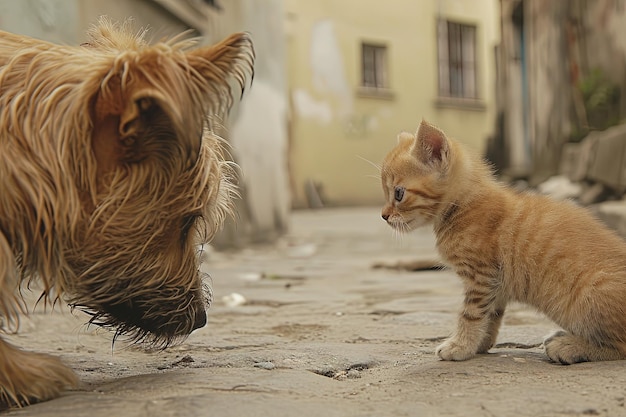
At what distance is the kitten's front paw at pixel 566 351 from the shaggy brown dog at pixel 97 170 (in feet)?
4.26

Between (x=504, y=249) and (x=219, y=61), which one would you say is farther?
(x=504, y=249)

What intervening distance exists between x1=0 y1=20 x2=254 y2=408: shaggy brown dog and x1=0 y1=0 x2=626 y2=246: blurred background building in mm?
1125

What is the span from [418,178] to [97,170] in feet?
4.67

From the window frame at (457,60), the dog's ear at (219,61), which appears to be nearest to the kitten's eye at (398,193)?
the dog's ear at (219,61)

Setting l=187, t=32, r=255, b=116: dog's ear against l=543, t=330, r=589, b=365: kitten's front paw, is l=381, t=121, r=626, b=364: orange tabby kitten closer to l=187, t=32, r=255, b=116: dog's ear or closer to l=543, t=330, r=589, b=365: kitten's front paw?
l=543, t=330, r=589, b=365: kitten's front paw

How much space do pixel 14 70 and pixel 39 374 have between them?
95 cm

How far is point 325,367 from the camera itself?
2.83 metres

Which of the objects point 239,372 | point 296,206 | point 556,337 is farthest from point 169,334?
point 296,206

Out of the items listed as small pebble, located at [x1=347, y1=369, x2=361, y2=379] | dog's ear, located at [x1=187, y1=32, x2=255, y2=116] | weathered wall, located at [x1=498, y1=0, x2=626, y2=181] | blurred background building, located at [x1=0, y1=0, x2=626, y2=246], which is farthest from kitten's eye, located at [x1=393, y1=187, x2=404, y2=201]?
weathered wall, located at [x1=498, y1=0, x2=626, y2=181]

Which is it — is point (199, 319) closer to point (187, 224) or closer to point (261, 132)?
point (187, 224)

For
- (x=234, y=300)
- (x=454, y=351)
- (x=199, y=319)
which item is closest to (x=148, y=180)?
(x=199, y=319)

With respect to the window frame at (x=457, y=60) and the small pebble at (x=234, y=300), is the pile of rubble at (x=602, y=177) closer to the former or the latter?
the small pebble at (x=234, y=300)

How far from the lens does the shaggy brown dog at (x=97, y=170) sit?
7.64ft

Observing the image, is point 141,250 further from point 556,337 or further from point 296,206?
point 296,206
